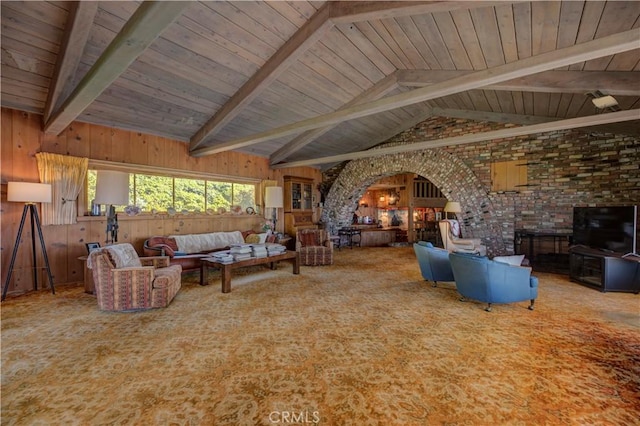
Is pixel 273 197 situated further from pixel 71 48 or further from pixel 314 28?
pixel 71 48

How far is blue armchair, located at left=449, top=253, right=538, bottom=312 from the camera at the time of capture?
3.36 metres

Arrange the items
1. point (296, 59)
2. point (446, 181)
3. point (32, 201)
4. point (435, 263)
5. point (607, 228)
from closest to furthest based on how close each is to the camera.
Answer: point (32, 201) < point (296, 59) < point (435, 263) < point (607, 228) < point (446, 181)

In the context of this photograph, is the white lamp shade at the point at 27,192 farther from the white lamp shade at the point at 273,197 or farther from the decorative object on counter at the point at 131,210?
the white lamp shade at the point at 273,197

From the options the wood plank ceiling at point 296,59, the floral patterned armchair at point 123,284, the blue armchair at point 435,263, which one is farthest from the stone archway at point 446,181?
the floral patterned armchair at point 123,284

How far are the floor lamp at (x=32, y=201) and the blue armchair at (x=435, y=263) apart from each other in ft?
18.7

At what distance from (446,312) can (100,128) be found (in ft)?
20.5

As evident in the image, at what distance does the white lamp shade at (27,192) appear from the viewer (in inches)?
142

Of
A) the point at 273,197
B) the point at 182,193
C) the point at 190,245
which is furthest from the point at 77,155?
the point at 273,197

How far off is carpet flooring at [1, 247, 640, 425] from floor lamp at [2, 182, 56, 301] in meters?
0.42

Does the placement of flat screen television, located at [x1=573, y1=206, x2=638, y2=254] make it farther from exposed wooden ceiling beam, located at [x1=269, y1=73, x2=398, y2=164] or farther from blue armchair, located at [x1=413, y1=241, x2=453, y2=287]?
exposed wooden ceiling beam, located at [x1=269, y1=73, x2=398, y2=164]

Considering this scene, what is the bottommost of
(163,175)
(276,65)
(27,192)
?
(27,192)

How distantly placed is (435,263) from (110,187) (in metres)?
5.05

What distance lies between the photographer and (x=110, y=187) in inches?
153

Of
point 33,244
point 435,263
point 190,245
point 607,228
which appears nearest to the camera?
point 33,244
